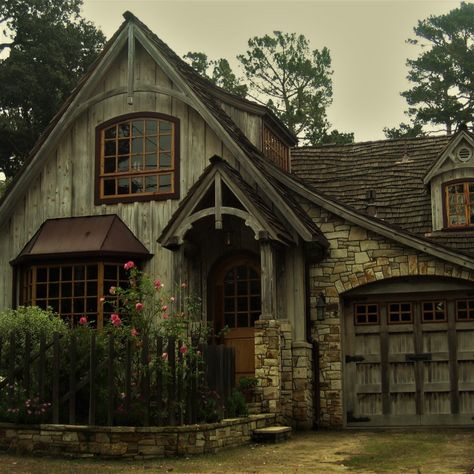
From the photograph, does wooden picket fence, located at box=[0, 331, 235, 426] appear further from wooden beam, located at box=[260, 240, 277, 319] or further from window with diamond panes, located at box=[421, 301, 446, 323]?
window with diamond panes, located at box=[421, 301, 446, 323]

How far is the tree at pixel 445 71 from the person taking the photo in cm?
3725

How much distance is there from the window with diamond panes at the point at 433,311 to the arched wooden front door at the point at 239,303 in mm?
3198

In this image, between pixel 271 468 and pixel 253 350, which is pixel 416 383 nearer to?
pixel 253 350

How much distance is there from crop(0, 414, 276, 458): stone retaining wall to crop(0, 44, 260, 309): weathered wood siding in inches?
236

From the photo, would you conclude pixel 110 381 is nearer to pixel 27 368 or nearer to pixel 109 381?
pixel 109 381

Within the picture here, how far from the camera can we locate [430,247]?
16.4 meters

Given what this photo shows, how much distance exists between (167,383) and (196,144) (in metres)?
7.04

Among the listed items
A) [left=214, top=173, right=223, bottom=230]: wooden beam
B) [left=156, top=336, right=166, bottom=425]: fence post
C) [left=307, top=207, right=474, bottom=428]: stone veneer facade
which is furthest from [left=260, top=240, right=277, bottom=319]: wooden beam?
[left=156, top=336, right=166, bottom=425]: fence post

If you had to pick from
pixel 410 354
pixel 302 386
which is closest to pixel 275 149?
pixel 410 354

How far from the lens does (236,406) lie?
13922 millimetres

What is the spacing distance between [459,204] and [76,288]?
317 inches

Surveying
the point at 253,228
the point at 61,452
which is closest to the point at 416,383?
the point at 253,228

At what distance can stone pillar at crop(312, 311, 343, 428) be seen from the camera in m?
16.9

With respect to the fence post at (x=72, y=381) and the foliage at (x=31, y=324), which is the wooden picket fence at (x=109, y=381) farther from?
the foliage at (x=31, y=324)
